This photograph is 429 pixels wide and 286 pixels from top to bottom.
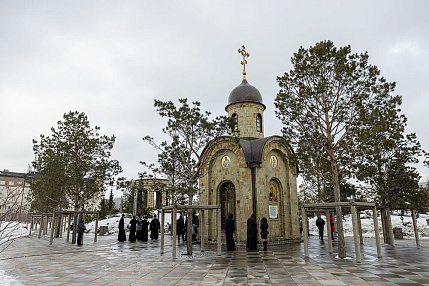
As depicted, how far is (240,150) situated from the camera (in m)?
19.5

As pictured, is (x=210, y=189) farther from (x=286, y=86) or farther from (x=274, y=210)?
(x=286, y=86)

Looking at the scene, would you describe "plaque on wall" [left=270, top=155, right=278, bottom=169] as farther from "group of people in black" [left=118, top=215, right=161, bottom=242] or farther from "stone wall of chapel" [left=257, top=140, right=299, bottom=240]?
"group of people in black" [left=118, top=215, right=161, bottom=242]

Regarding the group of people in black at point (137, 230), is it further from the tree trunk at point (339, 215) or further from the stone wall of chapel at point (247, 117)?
the tree trunk at point (339, 215)

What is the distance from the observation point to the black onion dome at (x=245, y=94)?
22.8 metres

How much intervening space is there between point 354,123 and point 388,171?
6.88m

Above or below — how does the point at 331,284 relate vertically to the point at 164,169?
below

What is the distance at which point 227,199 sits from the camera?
20.1 meters

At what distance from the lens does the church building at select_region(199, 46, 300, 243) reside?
1877 centimetres

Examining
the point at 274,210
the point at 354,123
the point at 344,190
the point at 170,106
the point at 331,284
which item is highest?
the point at 170,106

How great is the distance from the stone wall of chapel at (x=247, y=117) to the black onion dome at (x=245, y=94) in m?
0.31

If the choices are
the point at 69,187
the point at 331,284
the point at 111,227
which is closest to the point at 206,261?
the point at 331,284

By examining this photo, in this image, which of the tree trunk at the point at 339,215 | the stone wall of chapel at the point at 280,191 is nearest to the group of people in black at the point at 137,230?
the stone wall of chapel at the point at 280,191

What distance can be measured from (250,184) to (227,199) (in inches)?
83.7

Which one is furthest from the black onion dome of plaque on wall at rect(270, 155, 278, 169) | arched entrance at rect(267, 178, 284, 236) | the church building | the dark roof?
arched entrance at rect(267, 178, 284, 236)
